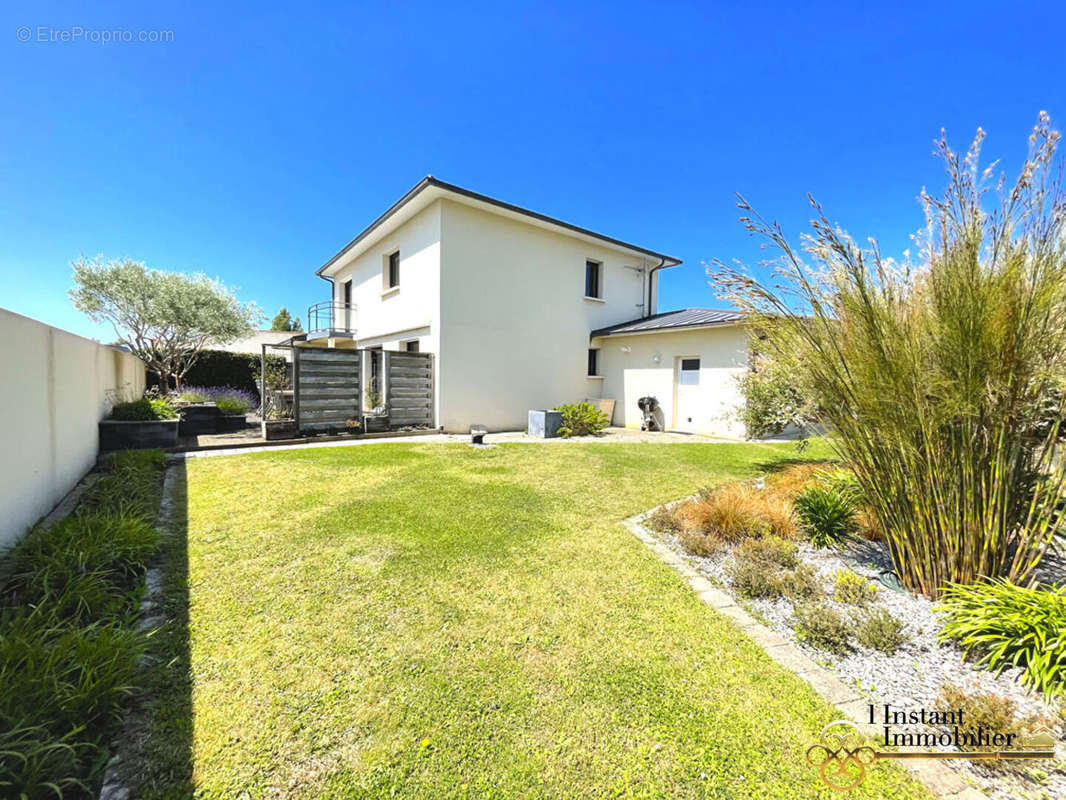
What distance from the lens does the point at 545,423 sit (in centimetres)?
1141

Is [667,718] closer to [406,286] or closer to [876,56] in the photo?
[876,56]

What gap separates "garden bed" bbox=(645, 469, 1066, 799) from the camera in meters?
1.63

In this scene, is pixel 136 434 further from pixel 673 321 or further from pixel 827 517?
pixel 673 321

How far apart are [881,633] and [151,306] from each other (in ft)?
62.2

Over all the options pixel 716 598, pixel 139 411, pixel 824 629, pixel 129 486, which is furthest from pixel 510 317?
pixel 824 629

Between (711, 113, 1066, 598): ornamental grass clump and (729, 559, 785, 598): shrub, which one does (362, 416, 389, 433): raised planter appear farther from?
(711, 113, 1066, 598): ornamental grass clump

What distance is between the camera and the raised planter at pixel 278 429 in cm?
924

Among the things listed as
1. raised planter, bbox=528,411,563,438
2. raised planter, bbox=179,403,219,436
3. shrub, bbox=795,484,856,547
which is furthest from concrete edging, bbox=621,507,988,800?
raised planter, bbox=179,403,219,436

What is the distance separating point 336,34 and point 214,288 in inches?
429

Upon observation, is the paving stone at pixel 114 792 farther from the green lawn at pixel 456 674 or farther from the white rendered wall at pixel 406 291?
the white rendered wall at pixel 406 291

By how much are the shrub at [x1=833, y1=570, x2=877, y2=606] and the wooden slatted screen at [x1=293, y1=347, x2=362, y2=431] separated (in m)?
10.1

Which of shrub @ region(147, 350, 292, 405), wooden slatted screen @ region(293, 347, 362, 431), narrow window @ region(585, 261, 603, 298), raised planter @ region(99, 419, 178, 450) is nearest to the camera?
raised planter @ region(99, 419, 178, 450)

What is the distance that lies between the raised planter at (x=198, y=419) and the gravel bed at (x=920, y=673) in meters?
12.2

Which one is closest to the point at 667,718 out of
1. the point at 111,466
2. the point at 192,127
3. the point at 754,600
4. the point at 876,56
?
the point at 754,600
